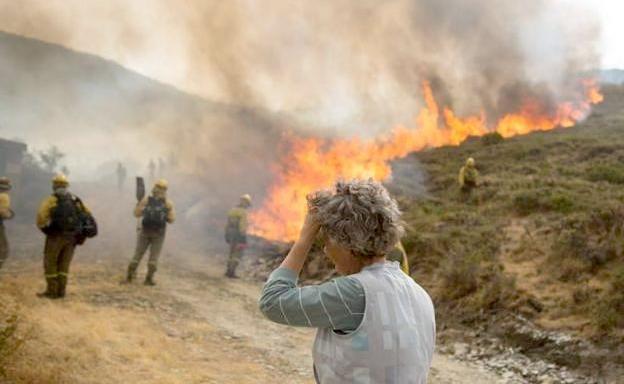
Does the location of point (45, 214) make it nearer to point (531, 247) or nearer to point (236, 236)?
point (236, 236)

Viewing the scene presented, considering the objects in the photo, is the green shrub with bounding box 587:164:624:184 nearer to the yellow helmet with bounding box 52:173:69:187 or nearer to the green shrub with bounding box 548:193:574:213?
the green shrub with bounding box 548:193:574:213

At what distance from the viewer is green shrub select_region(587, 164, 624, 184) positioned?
15.7 meters

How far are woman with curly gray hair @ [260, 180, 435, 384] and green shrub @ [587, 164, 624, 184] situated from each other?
16509mm

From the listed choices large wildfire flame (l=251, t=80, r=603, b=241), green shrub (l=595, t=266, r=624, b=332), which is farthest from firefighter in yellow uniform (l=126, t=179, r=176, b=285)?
green shrub (l=595, t=266, r=624, b=332)

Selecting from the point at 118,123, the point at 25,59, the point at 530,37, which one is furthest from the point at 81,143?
the point at 530,37

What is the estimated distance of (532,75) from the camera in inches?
1430

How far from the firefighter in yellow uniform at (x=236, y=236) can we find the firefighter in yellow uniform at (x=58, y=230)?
4.38 metres

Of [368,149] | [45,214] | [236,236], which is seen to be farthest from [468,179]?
[45,214]

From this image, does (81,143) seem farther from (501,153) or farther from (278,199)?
(501,153)

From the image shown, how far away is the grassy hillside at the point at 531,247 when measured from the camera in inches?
299

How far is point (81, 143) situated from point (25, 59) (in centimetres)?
695

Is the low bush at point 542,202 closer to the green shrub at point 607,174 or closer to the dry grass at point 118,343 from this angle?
the green shrub at point 607,174

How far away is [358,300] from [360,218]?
0.29 metres

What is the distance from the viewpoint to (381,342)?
1.69 meters
